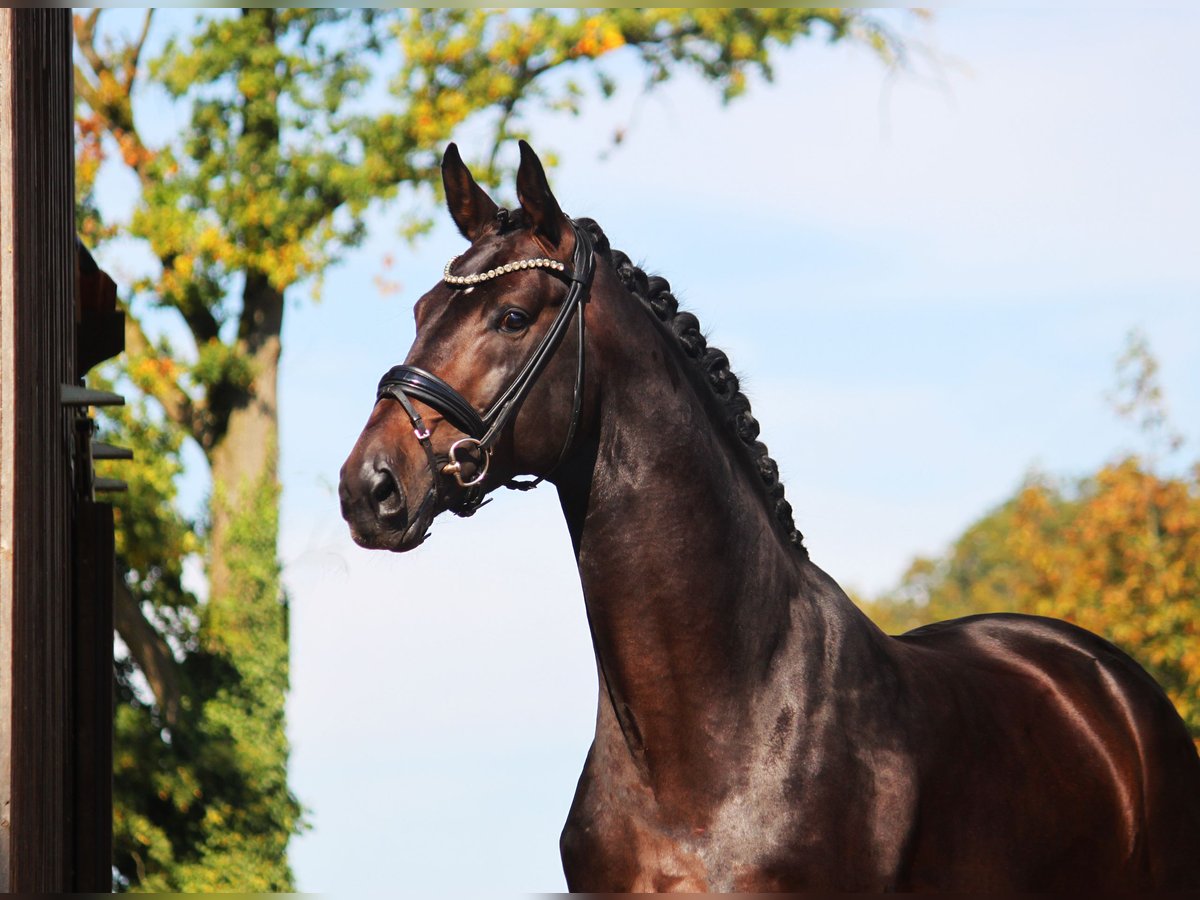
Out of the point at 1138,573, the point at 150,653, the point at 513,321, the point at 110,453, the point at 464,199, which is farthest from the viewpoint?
the point at 1138,573

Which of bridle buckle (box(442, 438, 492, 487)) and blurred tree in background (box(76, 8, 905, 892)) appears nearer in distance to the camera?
bridle buckle (box(442, 438, 492, 487))

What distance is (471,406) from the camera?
381 centimetres

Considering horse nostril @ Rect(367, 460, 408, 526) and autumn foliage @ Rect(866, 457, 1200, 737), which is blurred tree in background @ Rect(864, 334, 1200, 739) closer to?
autumn foliage @ Rect(866, 457, 1200, 737)

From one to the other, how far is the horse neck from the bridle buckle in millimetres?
328

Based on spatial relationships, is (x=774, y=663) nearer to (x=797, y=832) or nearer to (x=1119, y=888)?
(x=797, y=832)

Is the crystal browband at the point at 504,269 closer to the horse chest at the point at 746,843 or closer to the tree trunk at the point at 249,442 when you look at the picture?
the horse chest at the point at 746,843

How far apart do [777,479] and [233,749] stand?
1169cm

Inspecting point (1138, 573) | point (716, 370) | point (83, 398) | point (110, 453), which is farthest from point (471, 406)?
point (1138, 573)

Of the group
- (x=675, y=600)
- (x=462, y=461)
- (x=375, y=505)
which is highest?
(x=462, y=461)

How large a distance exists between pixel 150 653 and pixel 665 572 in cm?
1197

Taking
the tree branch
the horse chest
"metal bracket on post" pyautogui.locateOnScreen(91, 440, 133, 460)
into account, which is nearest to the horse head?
the horse chest

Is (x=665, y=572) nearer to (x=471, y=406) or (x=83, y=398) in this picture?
(x=471, y=406)

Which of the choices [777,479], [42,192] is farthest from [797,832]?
[42,192]

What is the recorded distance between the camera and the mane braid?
430cm
